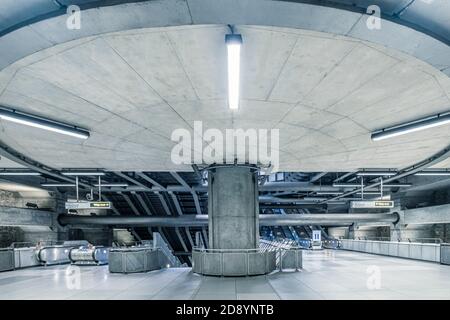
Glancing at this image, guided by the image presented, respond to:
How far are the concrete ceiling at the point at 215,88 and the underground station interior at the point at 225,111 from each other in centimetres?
4

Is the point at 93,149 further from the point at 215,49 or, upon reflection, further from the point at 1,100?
the point at 215,49

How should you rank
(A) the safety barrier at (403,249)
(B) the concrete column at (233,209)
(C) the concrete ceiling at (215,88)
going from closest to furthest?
(C) the concrete ceiling at (215,88) → (B) the concrete column at (233,209) → (A) the safety barrier at (403,249)

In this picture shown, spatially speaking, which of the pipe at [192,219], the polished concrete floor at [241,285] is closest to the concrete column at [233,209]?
the polished concrete floor at [241,285]

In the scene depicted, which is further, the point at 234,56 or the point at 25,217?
the point at 25,217

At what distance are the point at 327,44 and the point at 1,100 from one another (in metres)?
7.33

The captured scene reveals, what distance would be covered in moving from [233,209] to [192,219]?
49.2 ft

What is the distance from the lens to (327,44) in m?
5.28

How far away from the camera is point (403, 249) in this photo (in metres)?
19.8

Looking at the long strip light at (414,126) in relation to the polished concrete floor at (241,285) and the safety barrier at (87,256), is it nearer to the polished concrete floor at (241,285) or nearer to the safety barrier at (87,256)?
the polished concrete floor at (241,285)

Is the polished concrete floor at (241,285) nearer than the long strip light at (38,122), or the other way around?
the long strip light at (38,122)

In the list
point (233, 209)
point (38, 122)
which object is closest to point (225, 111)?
point (38, 122)

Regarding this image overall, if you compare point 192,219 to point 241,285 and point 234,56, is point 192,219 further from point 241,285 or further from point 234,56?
point 234,56

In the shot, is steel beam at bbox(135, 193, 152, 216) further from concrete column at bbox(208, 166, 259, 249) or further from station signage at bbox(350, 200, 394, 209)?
station signage at bbox(350, 200, 394, 209)

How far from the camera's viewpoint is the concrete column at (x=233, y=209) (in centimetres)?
1350
